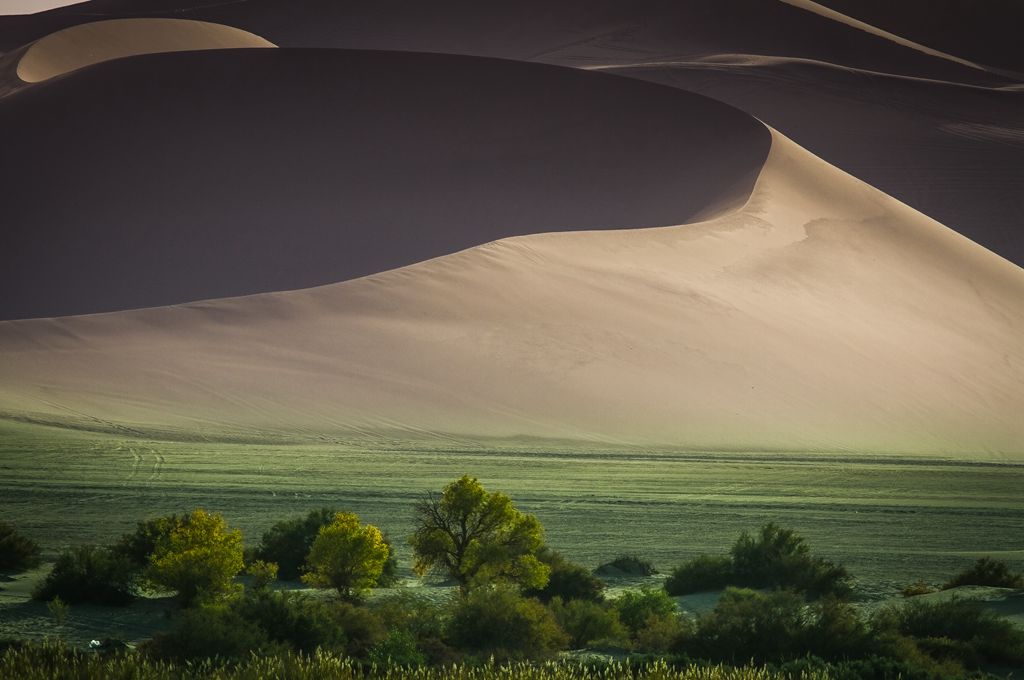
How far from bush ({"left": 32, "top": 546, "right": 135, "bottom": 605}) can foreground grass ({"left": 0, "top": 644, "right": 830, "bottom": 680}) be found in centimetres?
341

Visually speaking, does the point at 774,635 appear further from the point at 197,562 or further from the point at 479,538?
the point at 197,562

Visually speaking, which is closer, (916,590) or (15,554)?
(916,590)

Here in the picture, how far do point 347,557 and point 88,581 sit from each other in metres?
2.87

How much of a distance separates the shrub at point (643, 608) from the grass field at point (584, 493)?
3.77 m

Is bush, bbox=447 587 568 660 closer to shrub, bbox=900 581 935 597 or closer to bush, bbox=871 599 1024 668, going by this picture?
bush, bbox=871 599 1024 668

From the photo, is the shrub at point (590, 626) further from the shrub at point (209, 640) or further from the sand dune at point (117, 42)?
the sand dune at point (117, 42)

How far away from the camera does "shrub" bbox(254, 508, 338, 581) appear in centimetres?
1828

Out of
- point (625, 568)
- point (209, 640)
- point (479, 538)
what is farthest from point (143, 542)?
point (625, 568)

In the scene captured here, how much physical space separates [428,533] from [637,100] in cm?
4268

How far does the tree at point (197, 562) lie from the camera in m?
15.2

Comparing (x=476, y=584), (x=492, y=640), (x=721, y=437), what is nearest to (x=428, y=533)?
(x=476, y=584)

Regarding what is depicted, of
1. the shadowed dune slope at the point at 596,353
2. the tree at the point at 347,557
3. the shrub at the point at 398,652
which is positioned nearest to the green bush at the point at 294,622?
the shrub at the point at 398,652

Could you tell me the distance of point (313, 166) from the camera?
175 ft

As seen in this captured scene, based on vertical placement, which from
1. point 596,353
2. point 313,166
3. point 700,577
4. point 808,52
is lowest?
point 700,577
